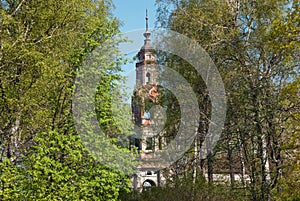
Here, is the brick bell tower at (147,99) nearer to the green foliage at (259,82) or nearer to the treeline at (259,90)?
the treeline at (259,90)

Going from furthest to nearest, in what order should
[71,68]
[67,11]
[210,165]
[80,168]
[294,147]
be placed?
1. [210,165]
2. [67,11]
3. [71,68]
4. [80,168]
5. [294,147]

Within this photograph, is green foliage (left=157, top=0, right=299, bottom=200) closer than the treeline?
No

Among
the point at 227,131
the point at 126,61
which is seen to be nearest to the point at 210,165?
the point at 227,131

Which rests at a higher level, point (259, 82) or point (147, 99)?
point (147, 99)

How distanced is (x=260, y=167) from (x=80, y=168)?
3973 millimetres

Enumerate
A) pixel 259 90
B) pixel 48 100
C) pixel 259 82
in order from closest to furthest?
pixel 259 90
pixel 259 82
pixel 48 100

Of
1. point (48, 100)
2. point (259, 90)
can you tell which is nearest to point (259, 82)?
point (259, 90)

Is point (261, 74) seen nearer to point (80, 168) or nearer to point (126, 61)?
point (126, 61)

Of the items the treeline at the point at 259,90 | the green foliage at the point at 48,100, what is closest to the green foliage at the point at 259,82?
the treeline at the point at 259,90

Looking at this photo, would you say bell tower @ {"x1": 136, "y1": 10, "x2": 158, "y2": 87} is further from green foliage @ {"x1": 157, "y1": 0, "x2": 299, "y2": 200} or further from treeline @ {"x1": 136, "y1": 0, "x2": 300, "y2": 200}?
green foliage @ {"x1": 157, "y1": 0, "x2": 299, "y2": 200}

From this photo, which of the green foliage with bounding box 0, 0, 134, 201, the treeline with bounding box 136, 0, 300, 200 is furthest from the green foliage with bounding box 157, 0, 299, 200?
the green foliage with bounding box 0, 0, 134, 201

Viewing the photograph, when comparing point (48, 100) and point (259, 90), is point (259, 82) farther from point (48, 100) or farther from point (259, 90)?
point (48, 100)

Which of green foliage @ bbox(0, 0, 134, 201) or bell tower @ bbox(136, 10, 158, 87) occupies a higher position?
bell tower @ bbox(136, 10, 158, 87)

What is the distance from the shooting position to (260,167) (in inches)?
360
